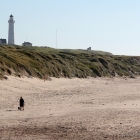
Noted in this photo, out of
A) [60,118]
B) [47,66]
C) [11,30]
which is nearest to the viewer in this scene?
[60,118]

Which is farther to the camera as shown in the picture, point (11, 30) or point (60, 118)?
point (11, 30)

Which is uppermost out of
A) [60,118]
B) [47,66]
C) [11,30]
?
[11,30]

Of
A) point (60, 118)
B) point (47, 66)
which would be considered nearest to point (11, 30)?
point (47, 66)

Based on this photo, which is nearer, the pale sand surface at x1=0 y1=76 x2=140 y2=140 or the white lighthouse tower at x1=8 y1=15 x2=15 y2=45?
the pale sand surface at x1=0 y1=76 x2=140 y2=140

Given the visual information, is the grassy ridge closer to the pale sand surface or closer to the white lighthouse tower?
the pale sand surface

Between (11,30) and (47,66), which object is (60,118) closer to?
(47,66)

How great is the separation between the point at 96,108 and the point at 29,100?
5264mm

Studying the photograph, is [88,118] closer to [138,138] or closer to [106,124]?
[106,124]

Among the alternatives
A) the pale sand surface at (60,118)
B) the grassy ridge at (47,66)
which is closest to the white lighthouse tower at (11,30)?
the grassy ridge at (47,66)

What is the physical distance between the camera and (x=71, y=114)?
21.4 m

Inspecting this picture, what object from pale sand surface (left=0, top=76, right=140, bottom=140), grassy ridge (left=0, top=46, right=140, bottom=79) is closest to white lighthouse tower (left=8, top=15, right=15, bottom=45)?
grassy ridge (left=0, top=46, right=140, bottom=79)

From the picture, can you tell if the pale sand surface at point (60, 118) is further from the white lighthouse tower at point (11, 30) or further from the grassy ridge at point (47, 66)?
the white lighthouse tower at point (11, 30)

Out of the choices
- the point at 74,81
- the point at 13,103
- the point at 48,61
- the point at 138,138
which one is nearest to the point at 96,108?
the point at 13,103

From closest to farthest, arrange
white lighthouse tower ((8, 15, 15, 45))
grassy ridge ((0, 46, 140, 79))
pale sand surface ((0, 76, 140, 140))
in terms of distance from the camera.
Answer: pale sand surface ((0, 76, 140, 140)), grassy ridge ((0, 46, 140, 79)), white lighthouse tower ((8, 15, 15, 45))
